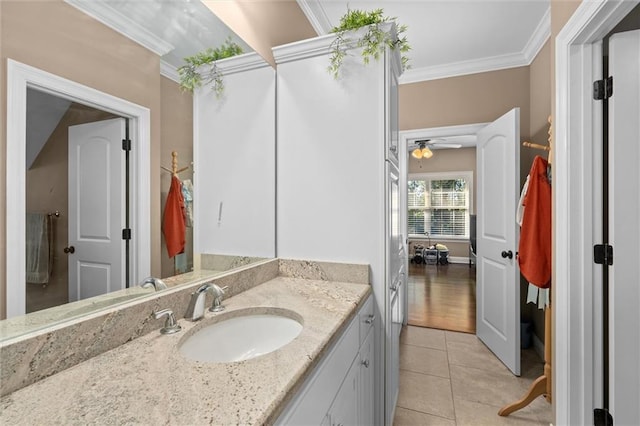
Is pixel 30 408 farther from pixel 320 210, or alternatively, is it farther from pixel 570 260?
pixel 570 260

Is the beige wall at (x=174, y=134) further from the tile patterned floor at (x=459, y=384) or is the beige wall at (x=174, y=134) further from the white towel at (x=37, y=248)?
the tile patterned floor at (x=459, y=384)

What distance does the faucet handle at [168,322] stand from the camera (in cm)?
96

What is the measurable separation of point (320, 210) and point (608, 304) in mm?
1440

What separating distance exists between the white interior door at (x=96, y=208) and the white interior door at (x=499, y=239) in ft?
8.57

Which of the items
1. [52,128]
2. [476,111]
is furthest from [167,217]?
[476,111]

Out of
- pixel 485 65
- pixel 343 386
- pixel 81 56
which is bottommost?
pixel 343 386

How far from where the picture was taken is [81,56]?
0.80m

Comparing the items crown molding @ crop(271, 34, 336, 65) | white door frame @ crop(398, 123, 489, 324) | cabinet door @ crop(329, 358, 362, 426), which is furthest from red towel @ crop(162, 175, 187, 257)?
white door frame @ crop(398, 123, 489, 324)

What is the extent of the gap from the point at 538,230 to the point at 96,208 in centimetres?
243

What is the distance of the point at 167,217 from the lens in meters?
1.11

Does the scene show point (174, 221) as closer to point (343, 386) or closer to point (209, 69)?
point (209, 69)

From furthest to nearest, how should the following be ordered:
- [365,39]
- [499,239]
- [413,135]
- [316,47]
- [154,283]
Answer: [413,135]
[499,239]
[316,47]
[365,39]
[154,283]

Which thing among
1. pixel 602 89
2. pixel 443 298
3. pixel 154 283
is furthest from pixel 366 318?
pixel 443 298

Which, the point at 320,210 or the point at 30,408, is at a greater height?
the point at 320,210
